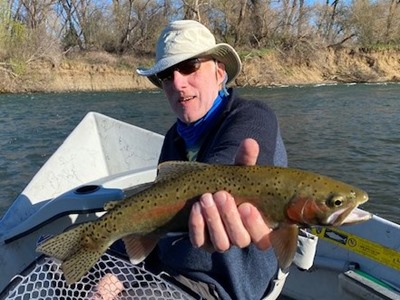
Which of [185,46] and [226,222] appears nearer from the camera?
[226,222]

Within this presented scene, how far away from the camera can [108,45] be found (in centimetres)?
4556

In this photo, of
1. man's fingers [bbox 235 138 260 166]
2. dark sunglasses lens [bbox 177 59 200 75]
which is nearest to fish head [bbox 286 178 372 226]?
man's fingers [bbox 235 138 260 166]

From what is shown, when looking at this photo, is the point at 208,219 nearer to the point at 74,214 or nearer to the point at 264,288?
the point at 264,288

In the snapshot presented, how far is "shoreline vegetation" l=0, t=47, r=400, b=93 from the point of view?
1448 inches

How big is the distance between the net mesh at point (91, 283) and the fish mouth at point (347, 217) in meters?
1.16

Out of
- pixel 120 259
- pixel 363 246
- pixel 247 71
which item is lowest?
pixel 247 71

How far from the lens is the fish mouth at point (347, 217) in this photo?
6.38 ft

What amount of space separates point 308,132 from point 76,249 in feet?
45.9

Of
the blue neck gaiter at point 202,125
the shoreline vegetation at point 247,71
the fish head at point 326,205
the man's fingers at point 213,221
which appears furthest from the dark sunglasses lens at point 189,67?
the shoreline vegetation at point 247,71

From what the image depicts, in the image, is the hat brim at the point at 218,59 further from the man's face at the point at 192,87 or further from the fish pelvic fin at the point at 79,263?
the fish pelvic fin at the point at 79,263

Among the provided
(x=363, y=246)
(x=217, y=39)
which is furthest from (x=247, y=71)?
(x=363, y=246)

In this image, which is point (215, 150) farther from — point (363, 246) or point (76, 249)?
point (363, 246)

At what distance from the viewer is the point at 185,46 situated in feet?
9.09

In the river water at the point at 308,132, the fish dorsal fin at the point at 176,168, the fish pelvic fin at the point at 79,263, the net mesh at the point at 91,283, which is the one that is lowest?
the river water at the point at 308,132
